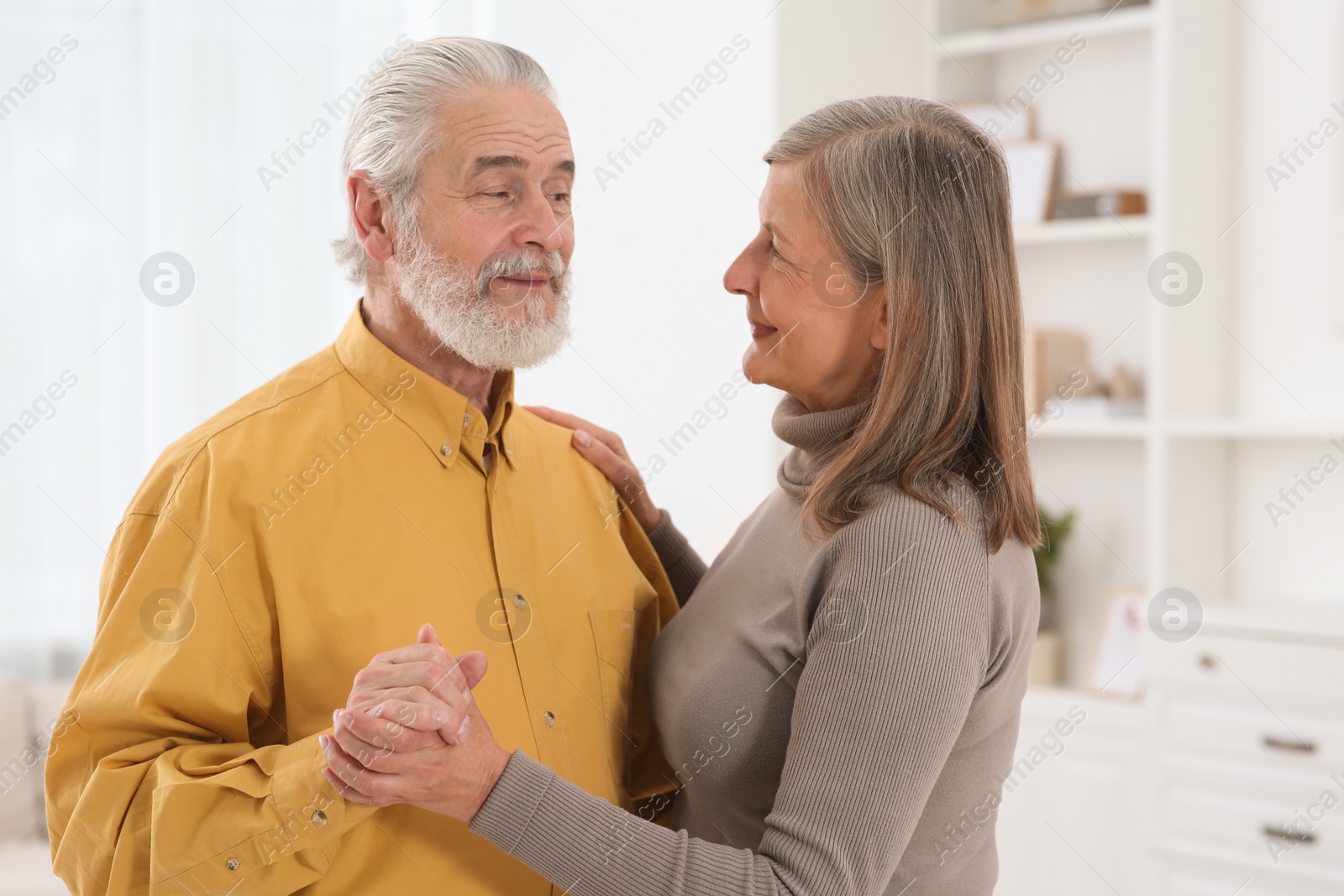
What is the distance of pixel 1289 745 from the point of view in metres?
2.70

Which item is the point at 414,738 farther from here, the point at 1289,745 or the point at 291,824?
the point at 1289,745

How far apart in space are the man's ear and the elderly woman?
454 mm

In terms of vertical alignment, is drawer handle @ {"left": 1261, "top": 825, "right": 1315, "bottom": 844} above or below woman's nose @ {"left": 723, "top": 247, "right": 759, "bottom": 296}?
below

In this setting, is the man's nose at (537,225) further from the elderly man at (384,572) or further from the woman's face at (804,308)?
the woman's face at (804,308)

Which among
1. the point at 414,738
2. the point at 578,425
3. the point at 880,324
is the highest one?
the point at 880,324

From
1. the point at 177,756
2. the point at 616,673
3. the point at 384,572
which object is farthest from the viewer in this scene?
the point at 616,673

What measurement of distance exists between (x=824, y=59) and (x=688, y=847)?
2767mm

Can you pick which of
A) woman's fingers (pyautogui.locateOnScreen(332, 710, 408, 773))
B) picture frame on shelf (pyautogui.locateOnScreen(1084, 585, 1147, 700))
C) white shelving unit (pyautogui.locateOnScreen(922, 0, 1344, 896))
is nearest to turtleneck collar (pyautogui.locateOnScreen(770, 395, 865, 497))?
woman's fingers (pyautogui.locateOnScreen(332, 710, 408, 773))

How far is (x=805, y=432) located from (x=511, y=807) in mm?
567

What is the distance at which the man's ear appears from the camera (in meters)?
1.52

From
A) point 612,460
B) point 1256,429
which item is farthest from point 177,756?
point 1256,429

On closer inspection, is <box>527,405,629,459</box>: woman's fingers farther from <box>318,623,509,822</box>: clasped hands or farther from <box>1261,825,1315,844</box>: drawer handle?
<box>1261,825,1315,844</box>: drawer handle

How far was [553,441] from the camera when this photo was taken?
1721 mm

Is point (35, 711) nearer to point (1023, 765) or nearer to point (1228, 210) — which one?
point (1023, 765)
